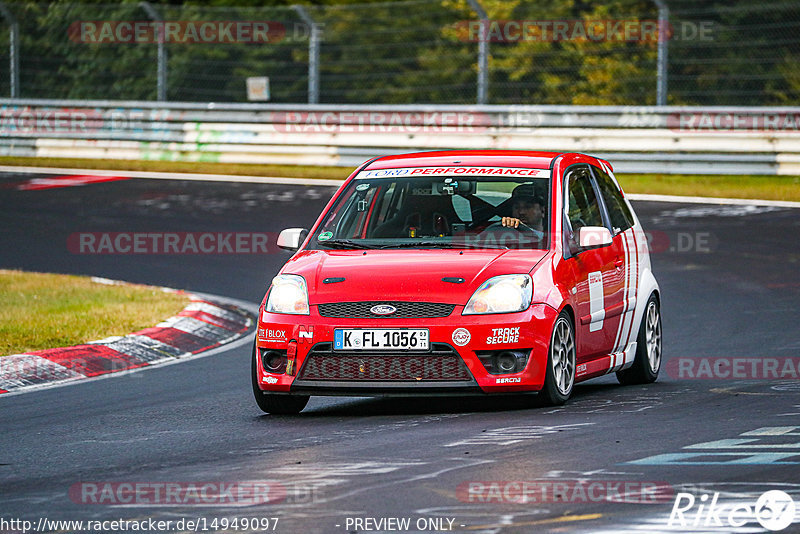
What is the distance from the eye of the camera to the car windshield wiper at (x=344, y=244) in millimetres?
8984

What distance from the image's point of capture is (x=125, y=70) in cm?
2881

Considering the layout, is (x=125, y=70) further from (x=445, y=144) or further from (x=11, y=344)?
(x=11, y=344)

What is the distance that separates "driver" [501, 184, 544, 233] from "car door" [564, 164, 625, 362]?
17 centimetres

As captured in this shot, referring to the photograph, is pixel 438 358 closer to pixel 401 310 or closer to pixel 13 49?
pixel 401 310

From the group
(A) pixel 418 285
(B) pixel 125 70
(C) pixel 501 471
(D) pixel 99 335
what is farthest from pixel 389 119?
(C) pixel 501 471

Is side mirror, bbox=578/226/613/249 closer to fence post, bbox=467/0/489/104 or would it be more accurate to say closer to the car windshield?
the car windshield

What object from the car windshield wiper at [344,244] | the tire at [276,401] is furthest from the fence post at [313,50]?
the tire at [276,401]

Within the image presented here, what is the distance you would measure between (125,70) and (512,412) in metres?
21.8

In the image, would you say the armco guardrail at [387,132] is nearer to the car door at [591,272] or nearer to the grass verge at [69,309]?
the grass verge at [69,309]

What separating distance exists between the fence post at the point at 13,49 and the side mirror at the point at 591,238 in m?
20.0

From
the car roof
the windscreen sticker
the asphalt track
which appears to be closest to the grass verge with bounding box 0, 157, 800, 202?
the asphalt track

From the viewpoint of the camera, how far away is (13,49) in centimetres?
2720

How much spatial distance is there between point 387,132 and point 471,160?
600 inches

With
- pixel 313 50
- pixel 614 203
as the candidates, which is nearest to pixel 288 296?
pixel 614 203
